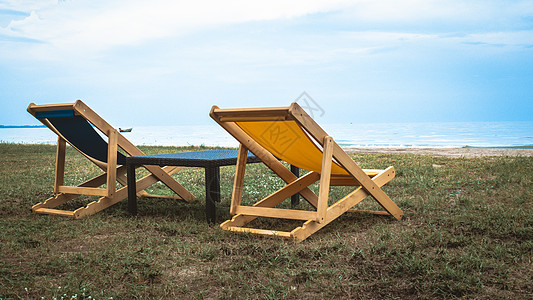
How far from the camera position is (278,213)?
3803mm

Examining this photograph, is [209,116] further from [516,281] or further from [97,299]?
[516,281]

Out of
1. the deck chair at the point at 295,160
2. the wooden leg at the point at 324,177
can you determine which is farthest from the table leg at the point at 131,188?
the wooden leg at the point at 324,177

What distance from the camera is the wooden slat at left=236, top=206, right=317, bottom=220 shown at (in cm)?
368

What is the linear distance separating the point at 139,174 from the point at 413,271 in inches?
235

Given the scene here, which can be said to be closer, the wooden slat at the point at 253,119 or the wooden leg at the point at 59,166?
the wooden slat at the point at 253,119

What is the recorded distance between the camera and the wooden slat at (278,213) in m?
3.68

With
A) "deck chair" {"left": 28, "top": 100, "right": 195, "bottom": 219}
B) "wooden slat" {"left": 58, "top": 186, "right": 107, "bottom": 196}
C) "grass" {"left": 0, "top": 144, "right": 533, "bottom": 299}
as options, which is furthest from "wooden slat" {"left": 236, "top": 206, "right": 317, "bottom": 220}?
"wooden slat" {"left": 58, "top": 186, "right": 107, "bottom": 196}

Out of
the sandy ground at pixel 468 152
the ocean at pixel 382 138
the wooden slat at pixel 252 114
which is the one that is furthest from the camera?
the ocean at pixel 382 138

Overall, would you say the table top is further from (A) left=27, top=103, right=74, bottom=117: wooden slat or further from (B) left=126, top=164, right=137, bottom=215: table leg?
(A) left=27, top=103, right=74, bottom=117: wooden slat

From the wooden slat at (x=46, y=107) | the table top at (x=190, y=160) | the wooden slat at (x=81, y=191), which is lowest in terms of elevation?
the wooden slat at (x=81, y=191)

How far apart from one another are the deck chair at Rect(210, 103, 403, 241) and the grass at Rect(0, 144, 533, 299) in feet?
0.62

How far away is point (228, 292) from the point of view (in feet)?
8.39

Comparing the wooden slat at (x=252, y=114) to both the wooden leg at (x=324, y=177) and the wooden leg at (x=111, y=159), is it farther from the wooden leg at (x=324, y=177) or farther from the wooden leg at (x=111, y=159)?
the wooden leg at (x=111, y=159)

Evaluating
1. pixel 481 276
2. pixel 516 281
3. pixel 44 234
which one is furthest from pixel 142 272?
pixel 516 281
